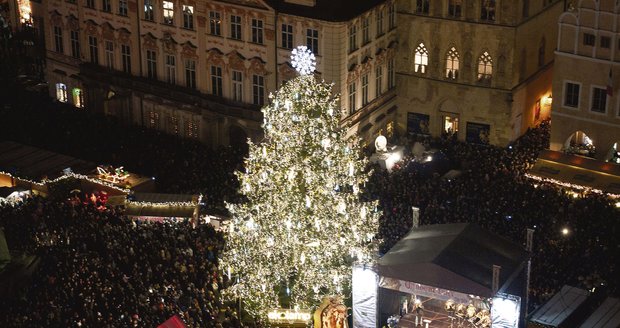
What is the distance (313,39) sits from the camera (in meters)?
63.9

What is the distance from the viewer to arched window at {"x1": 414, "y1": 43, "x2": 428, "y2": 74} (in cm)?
6925

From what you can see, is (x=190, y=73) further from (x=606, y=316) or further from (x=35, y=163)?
(x=606, y=316)

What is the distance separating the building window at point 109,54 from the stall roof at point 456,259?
107ft

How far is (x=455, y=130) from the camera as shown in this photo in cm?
7044

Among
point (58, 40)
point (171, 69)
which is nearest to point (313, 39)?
point (171, 69)

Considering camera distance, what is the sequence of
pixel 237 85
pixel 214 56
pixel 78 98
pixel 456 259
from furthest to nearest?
pixel 78 98 → pixel 214 56 → pixel 237 85 → pixel 456 259

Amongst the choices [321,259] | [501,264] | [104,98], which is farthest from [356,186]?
[104,98]

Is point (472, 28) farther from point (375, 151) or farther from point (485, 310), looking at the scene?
point (485, 310)

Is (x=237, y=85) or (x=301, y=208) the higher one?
(x=301, y=208)

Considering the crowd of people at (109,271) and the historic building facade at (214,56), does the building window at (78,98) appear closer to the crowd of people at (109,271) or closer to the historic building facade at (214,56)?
the historic building facade at (214,56)

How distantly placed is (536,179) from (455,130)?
9.79m

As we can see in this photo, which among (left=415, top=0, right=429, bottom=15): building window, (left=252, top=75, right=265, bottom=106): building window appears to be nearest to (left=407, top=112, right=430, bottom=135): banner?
(left=415, top=0, right=429, bottom=15): building window

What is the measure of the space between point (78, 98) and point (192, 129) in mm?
10703

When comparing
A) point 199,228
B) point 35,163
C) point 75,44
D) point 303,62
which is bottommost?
point 35,163
